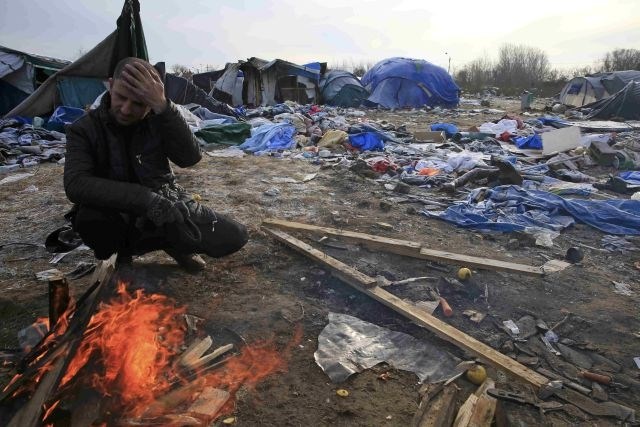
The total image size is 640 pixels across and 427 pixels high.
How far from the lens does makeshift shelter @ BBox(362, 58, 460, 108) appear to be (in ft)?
68.7

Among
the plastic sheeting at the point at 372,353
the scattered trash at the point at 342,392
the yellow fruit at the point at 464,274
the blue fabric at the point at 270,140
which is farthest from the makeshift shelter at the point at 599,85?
the scattered trash at the point at 342,392

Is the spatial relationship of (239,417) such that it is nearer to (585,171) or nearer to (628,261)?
(628,261)

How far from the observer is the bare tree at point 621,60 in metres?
33.5

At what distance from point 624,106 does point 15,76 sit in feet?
68.8

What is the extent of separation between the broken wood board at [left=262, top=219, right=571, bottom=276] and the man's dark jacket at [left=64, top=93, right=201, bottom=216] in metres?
1.75

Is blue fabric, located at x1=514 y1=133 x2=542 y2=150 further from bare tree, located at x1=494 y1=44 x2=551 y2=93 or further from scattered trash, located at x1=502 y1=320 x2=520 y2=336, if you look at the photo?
bare tree, located at x1=494 y1=44 x2=551 y2=93

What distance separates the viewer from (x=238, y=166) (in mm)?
8273

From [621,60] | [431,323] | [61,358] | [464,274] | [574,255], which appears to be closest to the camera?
[61,358]

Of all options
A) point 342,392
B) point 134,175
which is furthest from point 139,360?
point 134,175

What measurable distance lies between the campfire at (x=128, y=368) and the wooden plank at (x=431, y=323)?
0.79m

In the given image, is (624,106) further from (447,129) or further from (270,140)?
(270,140)

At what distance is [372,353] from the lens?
260 centimetres

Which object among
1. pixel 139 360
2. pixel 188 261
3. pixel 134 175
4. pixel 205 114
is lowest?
pixel 139 360

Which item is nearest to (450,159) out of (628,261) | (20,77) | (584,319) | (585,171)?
(585,171)
